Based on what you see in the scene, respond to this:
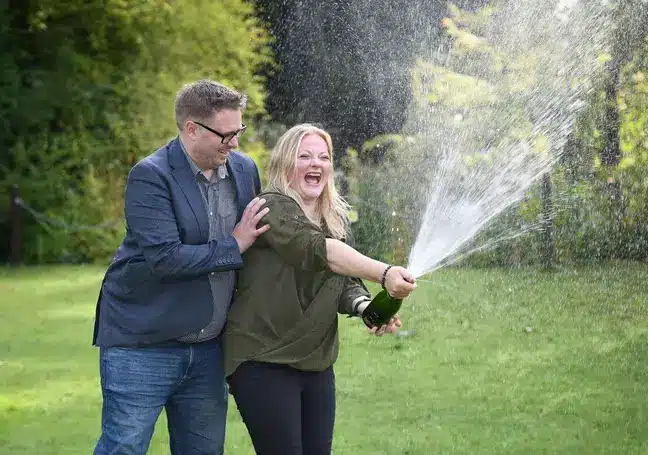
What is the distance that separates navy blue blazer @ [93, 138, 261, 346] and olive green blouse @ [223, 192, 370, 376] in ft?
0.33

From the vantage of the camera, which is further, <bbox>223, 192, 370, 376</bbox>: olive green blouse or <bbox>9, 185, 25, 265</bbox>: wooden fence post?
<bbox>9, 185, 25, 265</bbox>: wooden fence post

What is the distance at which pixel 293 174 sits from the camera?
325 centimetres

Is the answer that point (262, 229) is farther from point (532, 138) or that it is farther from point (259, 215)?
point (532, 138)

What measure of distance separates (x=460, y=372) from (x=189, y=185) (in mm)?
4618

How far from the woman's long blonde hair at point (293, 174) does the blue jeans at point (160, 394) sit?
0.50 m

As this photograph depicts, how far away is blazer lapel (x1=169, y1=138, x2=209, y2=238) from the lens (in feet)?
10.5

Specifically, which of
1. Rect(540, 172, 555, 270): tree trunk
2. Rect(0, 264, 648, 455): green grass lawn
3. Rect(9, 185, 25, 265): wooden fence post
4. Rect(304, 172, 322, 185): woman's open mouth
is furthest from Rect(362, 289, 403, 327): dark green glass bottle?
Rect(9, 185, 25, 265): wooden fence post

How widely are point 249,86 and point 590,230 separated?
16.7ft

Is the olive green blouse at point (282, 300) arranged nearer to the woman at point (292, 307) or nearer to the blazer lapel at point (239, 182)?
the woman at point (292, 307)

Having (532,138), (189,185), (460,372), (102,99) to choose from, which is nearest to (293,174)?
(189,185)

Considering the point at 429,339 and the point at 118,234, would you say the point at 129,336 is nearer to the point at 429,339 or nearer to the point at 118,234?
the point at 429,339

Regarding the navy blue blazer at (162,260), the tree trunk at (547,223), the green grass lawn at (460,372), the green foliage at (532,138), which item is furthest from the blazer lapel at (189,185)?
the tree trunk at (547,223)

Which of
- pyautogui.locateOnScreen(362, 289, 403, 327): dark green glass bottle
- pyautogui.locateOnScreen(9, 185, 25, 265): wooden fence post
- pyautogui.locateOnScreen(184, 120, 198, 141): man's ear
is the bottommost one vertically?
pyautogui.locateOnScreen(9, 185, 25, 265): wooden fence post

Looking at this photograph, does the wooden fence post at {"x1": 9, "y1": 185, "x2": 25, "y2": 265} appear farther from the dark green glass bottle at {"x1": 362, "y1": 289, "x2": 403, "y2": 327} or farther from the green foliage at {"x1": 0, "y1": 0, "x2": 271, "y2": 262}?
the dark green glass bottle at {"x1": 362, "y1": 289, "x2": 403, "y2": 327}
